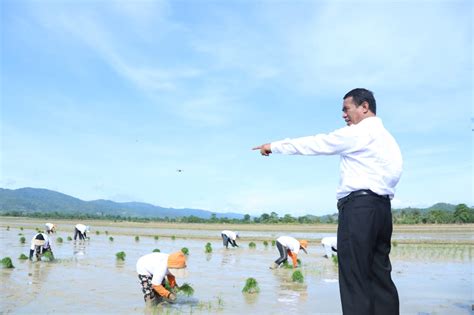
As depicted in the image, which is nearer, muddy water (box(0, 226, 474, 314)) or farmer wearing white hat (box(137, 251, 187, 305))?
muddy water (box(0, 226, 474, 314))

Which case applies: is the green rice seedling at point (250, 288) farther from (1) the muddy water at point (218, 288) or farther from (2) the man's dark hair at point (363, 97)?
(2) the man's dark hair at point (363, 97)

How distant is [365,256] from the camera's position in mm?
3619

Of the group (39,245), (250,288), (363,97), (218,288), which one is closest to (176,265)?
(250,288)

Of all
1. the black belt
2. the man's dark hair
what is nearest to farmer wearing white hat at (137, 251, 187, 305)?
the black belt

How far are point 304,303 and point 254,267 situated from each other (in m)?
6.37

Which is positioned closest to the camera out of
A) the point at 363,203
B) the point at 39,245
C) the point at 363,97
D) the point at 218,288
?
the point at 363,203

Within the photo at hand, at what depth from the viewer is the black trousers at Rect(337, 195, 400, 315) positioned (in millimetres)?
3602

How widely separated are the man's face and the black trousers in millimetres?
686

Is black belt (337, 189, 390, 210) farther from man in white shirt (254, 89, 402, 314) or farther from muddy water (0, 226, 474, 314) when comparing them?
muddy water (0, 226, 474, 314)

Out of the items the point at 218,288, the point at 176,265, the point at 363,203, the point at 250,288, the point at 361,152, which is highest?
the point at 361,152

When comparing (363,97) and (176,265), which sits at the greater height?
(363,97)

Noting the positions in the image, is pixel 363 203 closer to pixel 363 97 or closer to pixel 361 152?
pixel 361 152

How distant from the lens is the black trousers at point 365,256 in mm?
3602

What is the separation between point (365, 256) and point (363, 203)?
0.41 metres
